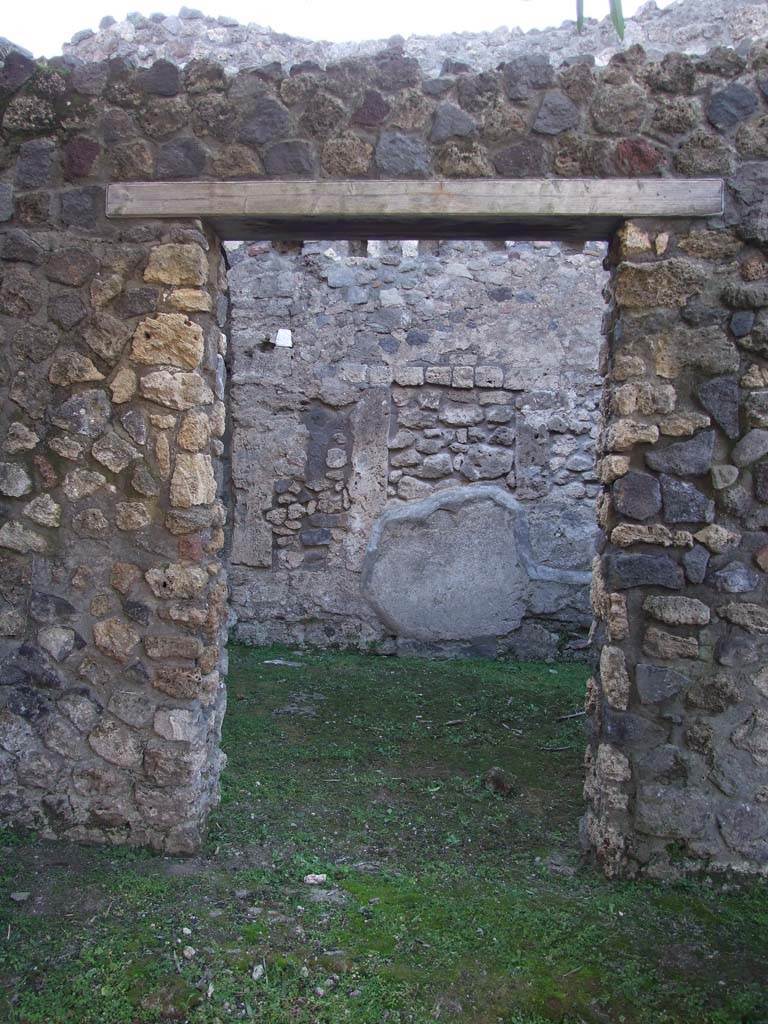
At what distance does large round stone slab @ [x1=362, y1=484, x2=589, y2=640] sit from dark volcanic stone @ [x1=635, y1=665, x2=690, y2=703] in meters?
3.10

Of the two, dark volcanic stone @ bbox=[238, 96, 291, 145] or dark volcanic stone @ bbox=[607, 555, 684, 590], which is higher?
dark volcanic stone @ bbox=[238, 96, 291, 145]

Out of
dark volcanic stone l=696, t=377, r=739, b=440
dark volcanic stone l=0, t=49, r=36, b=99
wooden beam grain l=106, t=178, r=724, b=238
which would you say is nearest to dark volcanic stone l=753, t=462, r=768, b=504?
dark volcanic stone l=696, t=377, r=739, b=440

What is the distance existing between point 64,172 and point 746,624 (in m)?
3.04

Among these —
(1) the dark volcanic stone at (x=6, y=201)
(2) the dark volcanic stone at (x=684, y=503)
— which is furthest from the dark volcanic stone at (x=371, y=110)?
(2) the dark volcanic stone at (x=684, y=503)

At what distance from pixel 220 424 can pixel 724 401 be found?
1.90 meters

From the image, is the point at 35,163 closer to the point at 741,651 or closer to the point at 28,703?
the point at 28,703

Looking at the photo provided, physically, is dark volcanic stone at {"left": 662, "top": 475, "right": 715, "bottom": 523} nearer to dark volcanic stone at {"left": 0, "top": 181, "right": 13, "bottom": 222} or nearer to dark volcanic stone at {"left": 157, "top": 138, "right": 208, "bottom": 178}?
dark volcanic stone at {"left": 157, "top": 138, "right": 208, "bottom": 178}

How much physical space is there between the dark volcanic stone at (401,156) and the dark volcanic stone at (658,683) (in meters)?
2.02

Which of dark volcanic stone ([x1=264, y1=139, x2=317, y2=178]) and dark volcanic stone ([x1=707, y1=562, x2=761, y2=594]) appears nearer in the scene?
dark volcanic stone ([x1=707, y1=562, x2=761, y2=594])

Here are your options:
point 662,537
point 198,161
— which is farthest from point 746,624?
point 198,161

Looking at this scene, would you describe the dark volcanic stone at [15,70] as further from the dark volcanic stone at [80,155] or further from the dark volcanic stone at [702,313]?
the dark volcanic stone at [702,313]

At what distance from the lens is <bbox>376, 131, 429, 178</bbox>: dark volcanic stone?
3.18m

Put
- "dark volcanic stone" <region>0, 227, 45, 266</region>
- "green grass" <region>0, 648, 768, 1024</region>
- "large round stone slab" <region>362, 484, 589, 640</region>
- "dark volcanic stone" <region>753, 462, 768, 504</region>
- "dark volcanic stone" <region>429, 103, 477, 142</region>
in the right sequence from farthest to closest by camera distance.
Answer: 1. "large round stone slab" <region>362, 484, 589, 640</region>
2. "dark volcanic stone" <region>0, 227, 45, 266</region>
3. "dark volcanic stone" <region>429, 103, 477, 142</region>
4. "dark volcanic stone" <region>753, 462, 768, 504</region>
5. "green grass" <region>0, 648, 768, 1024</region>

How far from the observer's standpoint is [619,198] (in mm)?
3094
